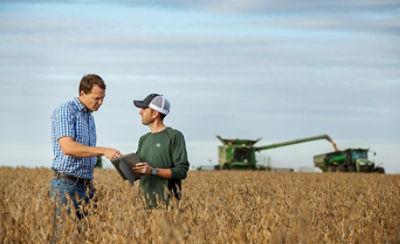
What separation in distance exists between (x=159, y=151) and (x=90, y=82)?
2.82ft

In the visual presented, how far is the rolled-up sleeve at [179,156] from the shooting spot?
4223 millimetres

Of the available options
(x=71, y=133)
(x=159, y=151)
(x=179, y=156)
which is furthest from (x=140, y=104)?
(x=71, y=133)

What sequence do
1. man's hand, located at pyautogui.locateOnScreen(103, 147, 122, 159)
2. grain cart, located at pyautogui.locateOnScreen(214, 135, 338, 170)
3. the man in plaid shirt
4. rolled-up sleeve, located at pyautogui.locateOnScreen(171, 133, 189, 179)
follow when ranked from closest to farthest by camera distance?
1. man's hand, located at pyautogui.locateOnScreen(103, 147, 122, 159)
2. rolled-up sleeve, located at pyautogui.locateOnScreen(171, 133, 189, 179)
3. the man in plaid shirt
4. grain cart, located at pyautogui.locateOnScreen(214, 135, 338, 170)

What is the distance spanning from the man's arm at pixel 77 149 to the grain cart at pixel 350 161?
27505 millimetres

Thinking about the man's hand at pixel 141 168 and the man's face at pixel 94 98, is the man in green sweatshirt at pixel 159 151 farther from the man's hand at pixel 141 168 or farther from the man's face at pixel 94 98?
the man's face at pixel 94 98

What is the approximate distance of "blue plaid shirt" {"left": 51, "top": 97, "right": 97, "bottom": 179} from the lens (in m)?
4.47

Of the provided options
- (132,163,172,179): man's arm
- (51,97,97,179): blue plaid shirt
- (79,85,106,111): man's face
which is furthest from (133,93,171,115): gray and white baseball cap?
(51,97,97,179): blue plaid shirt

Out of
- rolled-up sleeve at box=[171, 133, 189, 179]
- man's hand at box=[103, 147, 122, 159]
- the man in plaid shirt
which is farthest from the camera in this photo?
the man in plaid shirt

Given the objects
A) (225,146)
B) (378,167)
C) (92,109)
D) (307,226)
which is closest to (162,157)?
(92,109)

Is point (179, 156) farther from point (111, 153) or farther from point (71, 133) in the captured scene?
point (71, 133)

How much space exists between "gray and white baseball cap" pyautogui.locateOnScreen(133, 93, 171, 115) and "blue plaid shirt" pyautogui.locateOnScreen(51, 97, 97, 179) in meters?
0.62

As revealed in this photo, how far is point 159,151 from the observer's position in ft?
14.1

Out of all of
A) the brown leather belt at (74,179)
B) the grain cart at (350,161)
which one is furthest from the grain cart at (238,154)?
the brown leather belt at (74,179)

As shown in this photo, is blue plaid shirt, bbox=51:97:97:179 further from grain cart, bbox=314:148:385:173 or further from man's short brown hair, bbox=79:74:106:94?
grain cart, bbox=314:148:385:173
